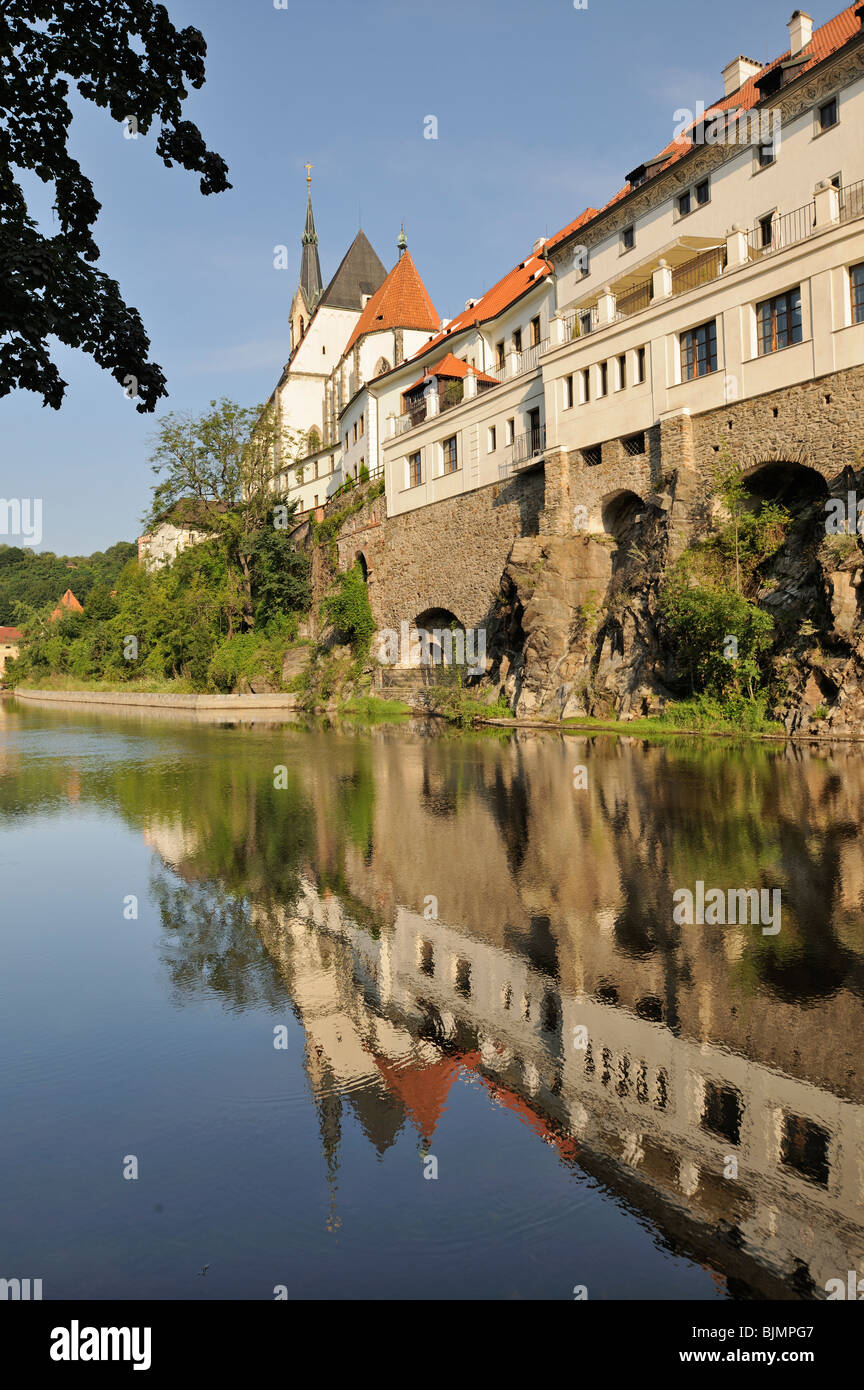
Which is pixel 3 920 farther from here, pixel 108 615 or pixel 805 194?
pixel 108 615

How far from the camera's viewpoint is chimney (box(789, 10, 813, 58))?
2867cm

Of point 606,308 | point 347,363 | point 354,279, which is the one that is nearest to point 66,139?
point 606,308

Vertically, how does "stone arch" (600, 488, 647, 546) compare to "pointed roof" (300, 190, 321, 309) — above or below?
below

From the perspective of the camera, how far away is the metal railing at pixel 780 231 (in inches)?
960

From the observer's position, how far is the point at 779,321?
23.5 meters

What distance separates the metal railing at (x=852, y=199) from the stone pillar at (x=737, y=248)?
2413 millimetres

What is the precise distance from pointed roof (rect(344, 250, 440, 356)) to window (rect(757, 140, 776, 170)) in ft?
108

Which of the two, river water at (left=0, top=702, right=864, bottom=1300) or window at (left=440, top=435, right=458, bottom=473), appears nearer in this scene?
river water at (left=0, top=702, right=864, bottom=1300)

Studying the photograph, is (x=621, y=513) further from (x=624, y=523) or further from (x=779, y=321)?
(x=779, y=321)

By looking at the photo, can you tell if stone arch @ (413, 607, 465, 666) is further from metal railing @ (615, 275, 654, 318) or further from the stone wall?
metal railing @ (615, 275, 654, 318)

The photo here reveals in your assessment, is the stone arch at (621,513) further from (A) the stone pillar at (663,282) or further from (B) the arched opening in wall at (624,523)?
(A) the stone pillar at (663,282)

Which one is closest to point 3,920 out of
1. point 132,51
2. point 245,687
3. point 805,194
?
point 132,51

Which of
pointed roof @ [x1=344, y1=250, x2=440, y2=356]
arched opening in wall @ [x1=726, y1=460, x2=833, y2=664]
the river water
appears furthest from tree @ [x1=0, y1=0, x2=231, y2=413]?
pointed roof @ [x1=344, y1=250, x2=440, y2=356]

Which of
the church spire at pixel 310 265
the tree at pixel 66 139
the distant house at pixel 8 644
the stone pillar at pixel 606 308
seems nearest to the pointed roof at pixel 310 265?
the church spire at pixel 310 265
